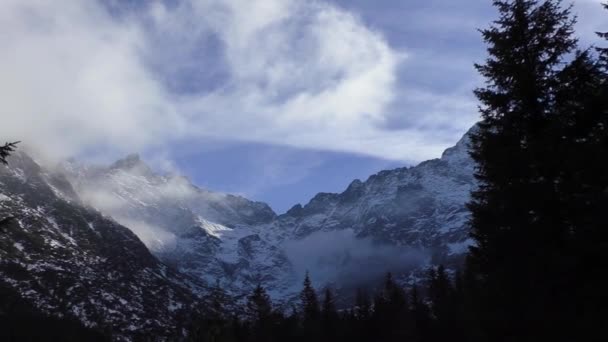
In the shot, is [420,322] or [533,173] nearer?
[533,173]

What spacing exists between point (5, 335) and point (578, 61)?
171396 mm

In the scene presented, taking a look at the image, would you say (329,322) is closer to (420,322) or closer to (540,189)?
(420,322)

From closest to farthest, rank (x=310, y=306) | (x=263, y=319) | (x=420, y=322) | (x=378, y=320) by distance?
(x=420, y=322) < (x=378, y=320) < (x=263, y=319) < (x=310, y=306)

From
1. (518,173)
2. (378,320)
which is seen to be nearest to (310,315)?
(378,320)

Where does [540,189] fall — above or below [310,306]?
below

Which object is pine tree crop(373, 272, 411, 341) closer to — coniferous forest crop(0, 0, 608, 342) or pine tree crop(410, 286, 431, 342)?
→ pine tree crop(410, 286, 431, 342)

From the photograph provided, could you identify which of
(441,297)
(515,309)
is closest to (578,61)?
(515,309)

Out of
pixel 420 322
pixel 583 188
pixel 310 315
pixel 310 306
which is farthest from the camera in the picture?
pixel 310 306

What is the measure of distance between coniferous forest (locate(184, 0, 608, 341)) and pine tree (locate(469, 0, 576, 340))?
0.03 meters

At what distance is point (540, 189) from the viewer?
55.6 feet

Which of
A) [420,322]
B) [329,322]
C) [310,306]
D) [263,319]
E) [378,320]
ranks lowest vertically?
[420,322]

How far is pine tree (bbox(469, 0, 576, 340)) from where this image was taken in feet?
55.4

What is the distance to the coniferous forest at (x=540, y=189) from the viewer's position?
15.8 meters

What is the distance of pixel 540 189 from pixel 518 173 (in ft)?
4.13
